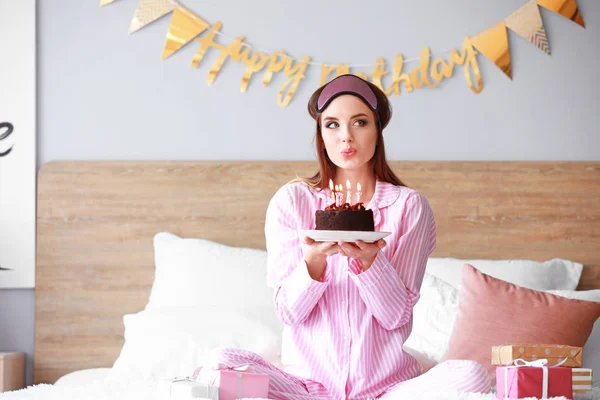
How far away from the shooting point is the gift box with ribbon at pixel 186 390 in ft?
4.62

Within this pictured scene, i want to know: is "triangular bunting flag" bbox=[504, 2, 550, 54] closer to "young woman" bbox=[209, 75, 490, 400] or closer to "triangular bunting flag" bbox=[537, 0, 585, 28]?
"triangular bunting flag" bbox=[537, 0, 585, 28]

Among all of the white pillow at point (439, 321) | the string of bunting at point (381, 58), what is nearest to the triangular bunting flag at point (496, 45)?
the string of bunting at point (381, 58)

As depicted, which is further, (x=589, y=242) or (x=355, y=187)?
(x=589, y=242)

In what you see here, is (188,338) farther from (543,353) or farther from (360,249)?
(543,353)

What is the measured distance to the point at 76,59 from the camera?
285 centimetres

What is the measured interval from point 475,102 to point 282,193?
121 centimetres

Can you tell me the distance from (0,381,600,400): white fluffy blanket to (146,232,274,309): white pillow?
726 millimetres

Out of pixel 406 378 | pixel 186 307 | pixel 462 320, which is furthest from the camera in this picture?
pixel 186 307

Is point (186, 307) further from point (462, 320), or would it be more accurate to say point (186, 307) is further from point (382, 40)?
point (382, 40)

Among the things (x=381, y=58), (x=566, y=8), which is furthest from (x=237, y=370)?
(x=566, y=8)

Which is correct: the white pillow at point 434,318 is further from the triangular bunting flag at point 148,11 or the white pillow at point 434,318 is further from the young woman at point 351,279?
the triangular bunting flag at point 148,11

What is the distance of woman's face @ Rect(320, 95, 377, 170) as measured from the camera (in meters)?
1.79

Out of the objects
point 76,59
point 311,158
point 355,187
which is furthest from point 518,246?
point 76,59

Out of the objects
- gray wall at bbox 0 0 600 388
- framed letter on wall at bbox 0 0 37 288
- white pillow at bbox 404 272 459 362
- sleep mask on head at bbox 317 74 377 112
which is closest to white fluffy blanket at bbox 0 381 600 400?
white pillow at bbox 404 272 459 362
